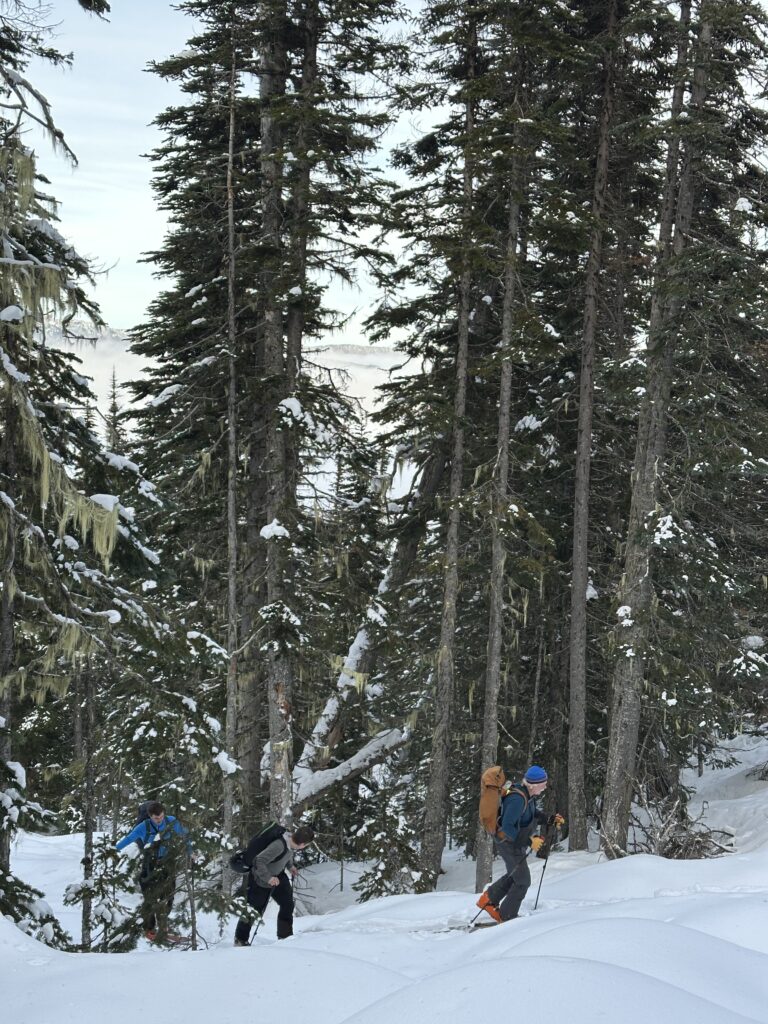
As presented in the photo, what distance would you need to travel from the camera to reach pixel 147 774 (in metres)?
15.3

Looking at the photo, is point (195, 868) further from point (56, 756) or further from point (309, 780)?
point (56, 756)

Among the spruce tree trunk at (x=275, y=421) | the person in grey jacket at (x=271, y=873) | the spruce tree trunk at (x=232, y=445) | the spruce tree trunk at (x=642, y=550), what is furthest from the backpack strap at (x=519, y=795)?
the spruce tree trunk at (x=232, y=445)

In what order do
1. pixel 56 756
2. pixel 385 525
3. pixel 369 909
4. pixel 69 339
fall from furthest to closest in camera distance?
pixel 56 756
pixel 385 525
pixel 369 909
pixel 69 339

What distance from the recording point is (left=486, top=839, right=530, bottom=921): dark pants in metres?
9.27

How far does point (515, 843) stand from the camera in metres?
9.46

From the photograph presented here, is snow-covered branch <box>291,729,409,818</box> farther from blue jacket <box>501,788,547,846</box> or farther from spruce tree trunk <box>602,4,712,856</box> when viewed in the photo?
blue jacket <box>501,788,547,846</box>

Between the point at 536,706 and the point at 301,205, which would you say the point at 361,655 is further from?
the point at 301,205

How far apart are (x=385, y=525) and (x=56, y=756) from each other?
61.7 feet

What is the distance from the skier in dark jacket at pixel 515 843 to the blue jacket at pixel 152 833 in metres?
3.72

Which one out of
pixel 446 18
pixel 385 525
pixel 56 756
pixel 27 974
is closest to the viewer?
pixel 27 974

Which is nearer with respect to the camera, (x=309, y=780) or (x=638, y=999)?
(x=638, y=999)

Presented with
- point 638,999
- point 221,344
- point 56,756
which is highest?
point 221,344

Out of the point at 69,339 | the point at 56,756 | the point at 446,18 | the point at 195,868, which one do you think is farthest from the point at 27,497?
the point at 56,756

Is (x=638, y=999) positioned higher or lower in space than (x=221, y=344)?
lower
